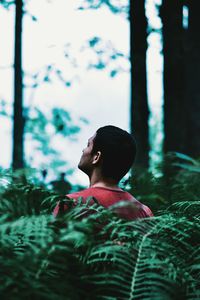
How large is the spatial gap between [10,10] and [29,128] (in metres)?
7.78

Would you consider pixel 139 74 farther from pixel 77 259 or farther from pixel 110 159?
pixel 77 259

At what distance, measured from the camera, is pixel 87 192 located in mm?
3529

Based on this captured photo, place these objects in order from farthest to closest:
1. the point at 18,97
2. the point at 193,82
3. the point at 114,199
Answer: the point at 193,82
the point at 18,97
the point at 114,199

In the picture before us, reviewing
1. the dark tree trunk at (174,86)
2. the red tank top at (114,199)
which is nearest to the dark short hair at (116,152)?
the red tank top at (114,199)

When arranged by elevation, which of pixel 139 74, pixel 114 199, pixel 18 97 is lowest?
pixel 114 199

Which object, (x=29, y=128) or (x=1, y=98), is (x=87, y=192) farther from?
(x=29, y=128)

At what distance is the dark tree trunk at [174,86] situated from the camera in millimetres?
10258

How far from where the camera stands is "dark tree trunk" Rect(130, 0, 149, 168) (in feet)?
31.7

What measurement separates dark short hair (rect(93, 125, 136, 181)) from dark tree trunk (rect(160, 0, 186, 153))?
6.62 m

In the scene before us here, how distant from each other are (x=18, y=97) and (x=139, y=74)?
216 cm

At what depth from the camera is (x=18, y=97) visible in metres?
9.97

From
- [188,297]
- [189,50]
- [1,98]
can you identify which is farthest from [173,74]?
[188,297]

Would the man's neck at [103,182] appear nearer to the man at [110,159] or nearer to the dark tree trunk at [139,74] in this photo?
the man at [110,159]

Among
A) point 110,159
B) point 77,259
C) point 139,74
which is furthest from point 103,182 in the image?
point 139,74
